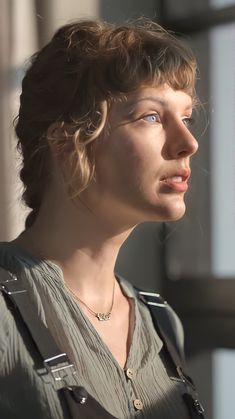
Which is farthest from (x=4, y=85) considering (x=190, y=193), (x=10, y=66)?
(x=190, y=193)

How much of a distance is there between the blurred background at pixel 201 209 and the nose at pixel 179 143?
59 centimetres

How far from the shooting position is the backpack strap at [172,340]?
973mm

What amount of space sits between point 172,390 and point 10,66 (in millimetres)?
825

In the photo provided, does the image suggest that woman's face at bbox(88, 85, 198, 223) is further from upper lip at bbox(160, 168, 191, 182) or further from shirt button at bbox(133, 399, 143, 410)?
shirt button at bbox(133, 399, 143, 410)

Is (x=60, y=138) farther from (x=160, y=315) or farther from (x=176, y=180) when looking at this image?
(x=160, y=315)

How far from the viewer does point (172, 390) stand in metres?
0.97

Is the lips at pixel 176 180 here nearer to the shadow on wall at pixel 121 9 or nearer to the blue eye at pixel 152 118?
the blue eye at pixel 152 118

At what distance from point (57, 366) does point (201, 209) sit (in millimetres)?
924

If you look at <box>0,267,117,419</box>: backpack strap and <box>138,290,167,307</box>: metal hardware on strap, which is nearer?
<box>0,267,117,419</box>: backpack strap

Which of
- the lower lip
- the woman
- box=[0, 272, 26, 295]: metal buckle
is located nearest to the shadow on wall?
Answer: the woman

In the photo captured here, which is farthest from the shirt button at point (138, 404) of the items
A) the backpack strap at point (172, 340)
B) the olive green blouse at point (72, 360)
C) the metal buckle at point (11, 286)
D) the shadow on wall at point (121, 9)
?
the shadow on wall at point (121, 9)

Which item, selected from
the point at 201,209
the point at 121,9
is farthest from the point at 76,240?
the point at 121,9

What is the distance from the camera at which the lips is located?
0.92m

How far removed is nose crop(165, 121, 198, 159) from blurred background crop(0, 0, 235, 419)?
59 cm
